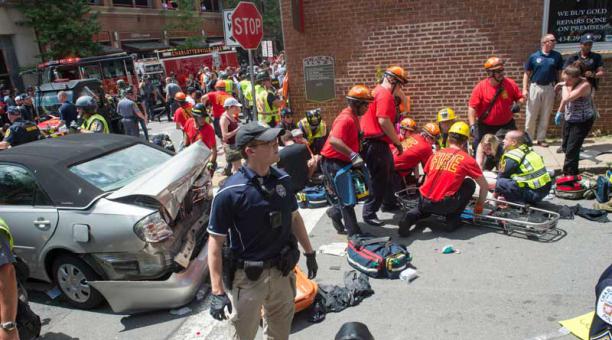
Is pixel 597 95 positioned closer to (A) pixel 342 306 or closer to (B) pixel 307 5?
(B) pixel 307 5

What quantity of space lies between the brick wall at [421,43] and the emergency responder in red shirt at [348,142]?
14.6ft

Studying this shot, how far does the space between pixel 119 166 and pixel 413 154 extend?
12.5ft

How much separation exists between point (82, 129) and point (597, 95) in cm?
919

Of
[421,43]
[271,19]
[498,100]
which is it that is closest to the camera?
[498,100]

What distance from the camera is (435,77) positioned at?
9266 mm

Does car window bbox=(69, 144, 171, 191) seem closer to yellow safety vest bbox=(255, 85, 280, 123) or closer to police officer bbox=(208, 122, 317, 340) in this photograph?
police officer bbox=(208, 122, 317, 340)

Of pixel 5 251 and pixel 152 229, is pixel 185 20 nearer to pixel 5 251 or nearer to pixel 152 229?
pixel 152 229

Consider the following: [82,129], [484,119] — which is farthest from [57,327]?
[484,119]

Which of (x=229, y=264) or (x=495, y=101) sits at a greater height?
(x=495, y=101)

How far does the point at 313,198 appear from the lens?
6.96 meters

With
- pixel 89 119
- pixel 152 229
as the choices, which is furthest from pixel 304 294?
pixel 89 119

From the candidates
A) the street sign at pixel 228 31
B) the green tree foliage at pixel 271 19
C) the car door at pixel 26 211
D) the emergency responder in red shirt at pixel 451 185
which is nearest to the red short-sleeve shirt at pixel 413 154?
the emergency responder in red shirt at pixel 451 185

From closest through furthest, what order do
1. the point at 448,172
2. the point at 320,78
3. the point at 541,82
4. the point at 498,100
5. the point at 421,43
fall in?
the point at 448,172
the point at 498,100
the point at 541,82
the point at 421,43
the point at 320,78

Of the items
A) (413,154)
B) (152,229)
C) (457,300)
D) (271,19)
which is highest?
(271,19)
